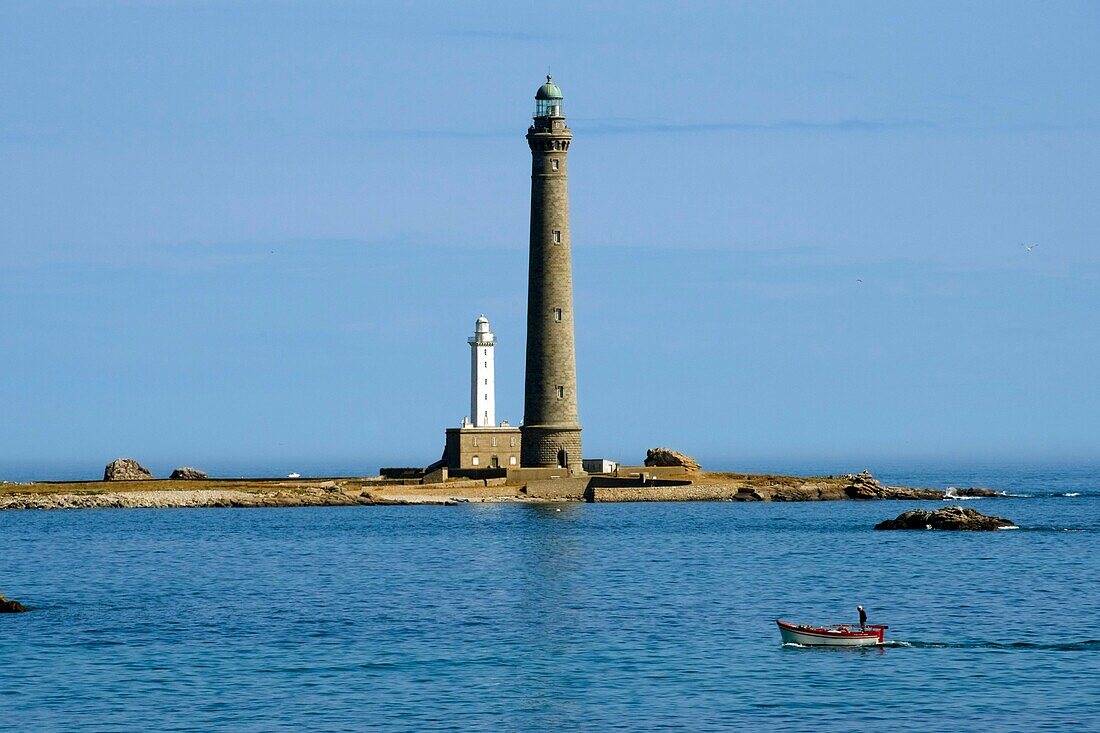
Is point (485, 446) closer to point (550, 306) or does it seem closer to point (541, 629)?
point (550, 306)

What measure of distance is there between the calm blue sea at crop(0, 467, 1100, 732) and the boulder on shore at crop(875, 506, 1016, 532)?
167 centimetres

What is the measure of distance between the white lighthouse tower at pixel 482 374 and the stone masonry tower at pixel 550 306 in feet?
36.9

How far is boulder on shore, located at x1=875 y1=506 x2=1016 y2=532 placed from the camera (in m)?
76.0

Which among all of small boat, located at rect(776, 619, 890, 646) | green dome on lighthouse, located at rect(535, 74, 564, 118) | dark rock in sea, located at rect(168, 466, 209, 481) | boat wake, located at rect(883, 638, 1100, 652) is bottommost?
boat wake, located at rect(883, 638, 1100, 652)

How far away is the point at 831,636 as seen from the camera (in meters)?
39.1

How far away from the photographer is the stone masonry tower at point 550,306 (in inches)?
3319

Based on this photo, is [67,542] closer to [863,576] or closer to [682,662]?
[863,576]

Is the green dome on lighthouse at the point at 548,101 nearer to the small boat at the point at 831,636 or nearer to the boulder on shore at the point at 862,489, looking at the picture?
the boulder on shore at the point at 862,489

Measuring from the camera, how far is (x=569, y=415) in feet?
283

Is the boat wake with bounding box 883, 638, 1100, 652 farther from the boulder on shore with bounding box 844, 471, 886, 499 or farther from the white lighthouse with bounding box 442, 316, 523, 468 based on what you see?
the boulder on shore with bounding box 844, 471, 886, 499

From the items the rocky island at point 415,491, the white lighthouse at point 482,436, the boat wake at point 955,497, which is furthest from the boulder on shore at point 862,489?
the white lighthouse at point 482,436

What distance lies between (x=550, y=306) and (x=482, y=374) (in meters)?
15.7

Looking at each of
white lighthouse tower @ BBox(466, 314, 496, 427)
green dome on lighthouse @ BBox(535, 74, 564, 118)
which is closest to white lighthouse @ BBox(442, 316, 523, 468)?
white lighthouse tower @ BBox(466, 314, 496, 427)

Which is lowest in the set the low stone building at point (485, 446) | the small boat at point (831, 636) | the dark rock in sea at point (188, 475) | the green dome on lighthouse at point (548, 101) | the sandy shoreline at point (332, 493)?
the small boat at point (831, 636)
